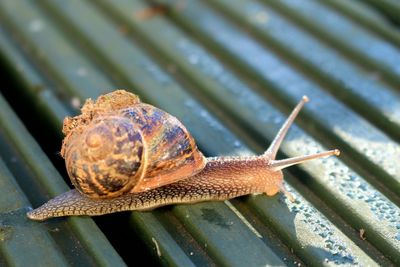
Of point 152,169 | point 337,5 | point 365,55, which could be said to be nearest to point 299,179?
point 152,169

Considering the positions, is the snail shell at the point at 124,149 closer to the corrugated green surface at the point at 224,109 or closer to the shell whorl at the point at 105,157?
the shell whorl at the point at 105,157

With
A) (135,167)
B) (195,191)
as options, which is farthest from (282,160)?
(135,167)

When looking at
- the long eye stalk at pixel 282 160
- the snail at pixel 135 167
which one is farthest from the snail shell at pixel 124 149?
the long eye stalk at pixel 282 160

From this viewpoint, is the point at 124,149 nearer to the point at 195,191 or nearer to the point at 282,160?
the point at 195,191

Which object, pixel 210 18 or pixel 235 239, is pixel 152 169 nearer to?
pixel 235 239

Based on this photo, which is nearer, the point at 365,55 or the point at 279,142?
the point at 279,142

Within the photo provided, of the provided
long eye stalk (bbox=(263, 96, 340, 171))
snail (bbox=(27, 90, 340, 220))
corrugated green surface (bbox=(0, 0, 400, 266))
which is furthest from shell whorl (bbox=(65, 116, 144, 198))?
long eye stalk (bbox=(263, 96, 340, 171))
